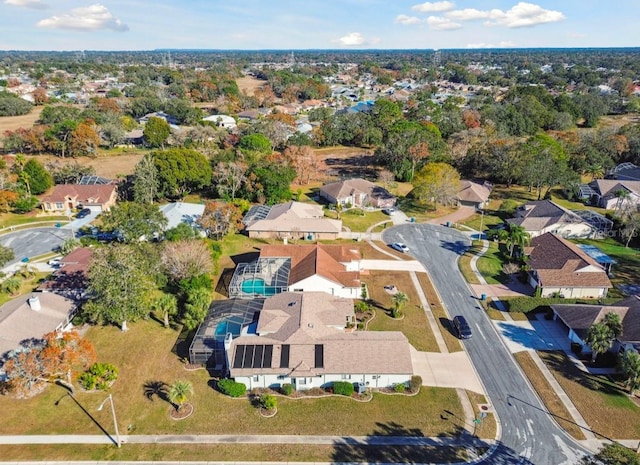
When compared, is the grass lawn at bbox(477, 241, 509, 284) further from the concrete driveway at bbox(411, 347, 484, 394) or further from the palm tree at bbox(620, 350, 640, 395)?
the palm tree at bbox(620, 350, 640, 395)

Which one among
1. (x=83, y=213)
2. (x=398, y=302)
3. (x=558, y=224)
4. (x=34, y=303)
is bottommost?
(x=398, y=302)

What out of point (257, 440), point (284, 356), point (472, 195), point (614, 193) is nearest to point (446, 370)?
point (284, 356)

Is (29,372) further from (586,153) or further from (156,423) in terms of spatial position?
(586,153)

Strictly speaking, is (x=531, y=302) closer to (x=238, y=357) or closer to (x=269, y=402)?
(x=269, y=402)

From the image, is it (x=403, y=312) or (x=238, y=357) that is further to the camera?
(x=403, y=312)

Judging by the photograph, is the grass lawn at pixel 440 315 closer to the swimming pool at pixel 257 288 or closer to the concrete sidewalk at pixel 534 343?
the concrete sidewalk at pixel 534 343

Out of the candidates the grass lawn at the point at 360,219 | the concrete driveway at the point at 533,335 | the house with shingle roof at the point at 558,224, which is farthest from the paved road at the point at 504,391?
the house with shingle roof at the point at 558,224
